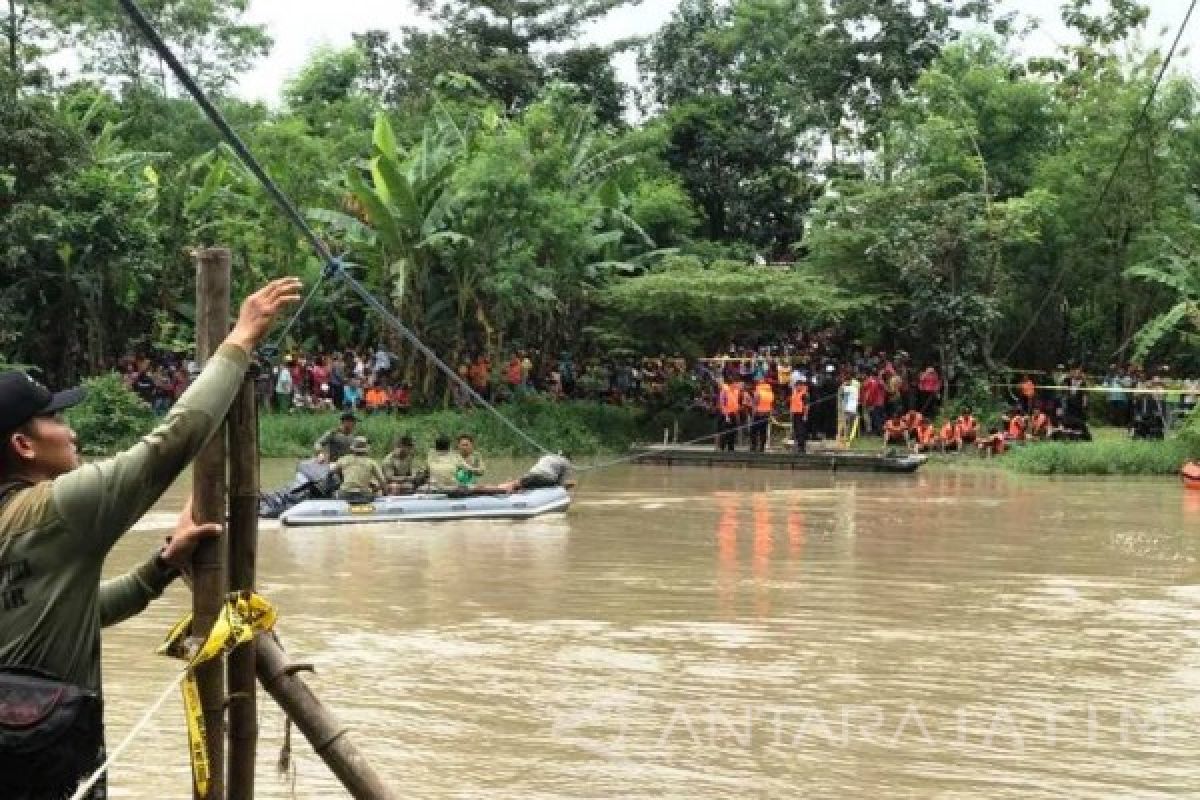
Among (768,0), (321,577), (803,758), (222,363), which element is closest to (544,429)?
(321,577)

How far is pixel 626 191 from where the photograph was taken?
31766 mm

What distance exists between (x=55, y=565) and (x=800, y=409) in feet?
75.7

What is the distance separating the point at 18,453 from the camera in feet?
10.6

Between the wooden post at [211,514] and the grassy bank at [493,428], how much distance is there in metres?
20.6

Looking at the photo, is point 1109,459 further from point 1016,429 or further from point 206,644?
point 206,644

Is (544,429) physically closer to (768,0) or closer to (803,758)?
(768,0)

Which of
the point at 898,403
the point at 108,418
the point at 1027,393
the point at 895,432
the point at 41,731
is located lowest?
the point at 41,731

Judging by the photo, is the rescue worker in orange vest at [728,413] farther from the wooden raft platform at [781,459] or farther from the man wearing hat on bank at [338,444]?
the man wearing hat on bank at [338,444]

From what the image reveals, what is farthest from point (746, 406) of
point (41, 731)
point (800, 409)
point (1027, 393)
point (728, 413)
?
point (41, 731)

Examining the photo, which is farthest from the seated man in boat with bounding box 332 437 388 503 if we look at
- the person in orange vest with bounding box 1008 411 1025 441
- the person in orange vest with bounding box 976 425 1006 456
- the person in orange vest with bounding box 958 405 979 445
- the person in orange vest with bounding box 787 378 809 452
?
the person in orange vest with bounding box 1008 411 1025 441

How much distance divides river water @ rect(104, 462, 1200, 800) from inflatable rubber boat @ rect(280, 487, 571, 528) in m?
0.14

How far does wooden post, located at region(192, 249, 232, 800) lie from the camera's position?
3.88 metres

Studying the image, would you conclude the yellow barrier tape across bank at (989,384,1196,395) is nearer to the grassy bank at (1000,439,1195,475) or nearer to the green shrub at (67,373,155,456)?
the grassy bank at (1000,439,1195,475)

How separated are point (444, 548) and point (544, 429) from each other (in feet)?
39.3
